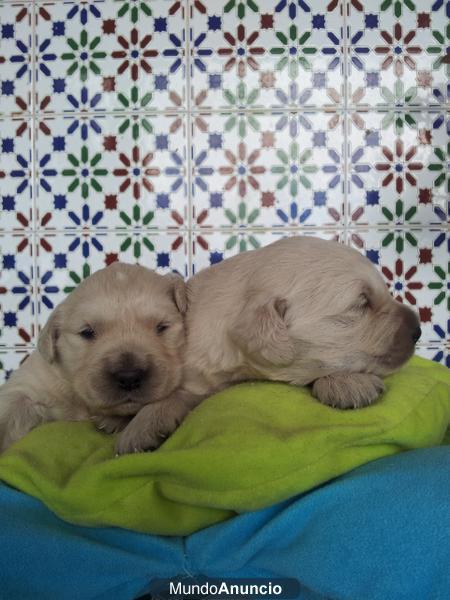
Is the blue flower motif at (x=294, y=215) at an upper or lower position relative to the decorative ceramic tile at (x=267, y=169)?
lower

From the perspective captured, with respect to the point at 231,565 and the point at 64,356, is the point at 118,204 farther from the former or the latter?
the point at 231,565

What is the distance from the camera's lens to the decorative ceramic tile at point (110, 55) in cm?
196

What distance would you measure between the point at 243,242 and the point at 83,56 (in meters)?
0.78

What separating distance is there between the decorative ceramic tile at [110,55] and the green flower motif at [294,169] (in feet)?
1.22

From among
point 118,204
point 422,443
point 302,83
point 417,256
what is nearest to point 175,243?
point 118,204

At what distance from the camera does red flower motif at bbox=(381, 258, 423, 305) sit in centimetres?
195

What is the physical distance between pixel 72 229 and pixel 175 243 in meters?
0.33

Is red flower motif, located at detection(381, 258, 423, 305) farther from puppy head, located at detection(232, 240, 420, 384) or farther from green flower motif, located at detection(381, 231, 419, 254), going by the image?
puppy head, located at detection(232, 240, 420, 384)

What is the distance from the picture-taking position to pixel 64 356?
1.19 m

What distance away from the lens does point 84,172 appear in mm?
1967

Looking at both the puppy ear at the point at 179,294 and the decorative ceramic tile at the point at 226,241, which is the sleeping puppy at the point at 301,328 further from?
the decorative ceramic tile at the point at 226,241

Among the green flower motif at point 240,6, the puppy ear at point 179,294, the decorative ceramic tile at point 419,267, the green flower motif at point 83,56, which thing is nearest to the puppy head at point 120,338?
the puppy ear at point 179,294

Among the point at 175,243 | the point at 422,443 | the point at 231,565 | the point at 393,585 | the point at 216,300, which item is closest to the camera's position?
the point at 393,585

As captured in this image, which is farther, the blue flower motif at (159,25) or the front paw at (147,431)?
the blue flower motif at (159,25)
